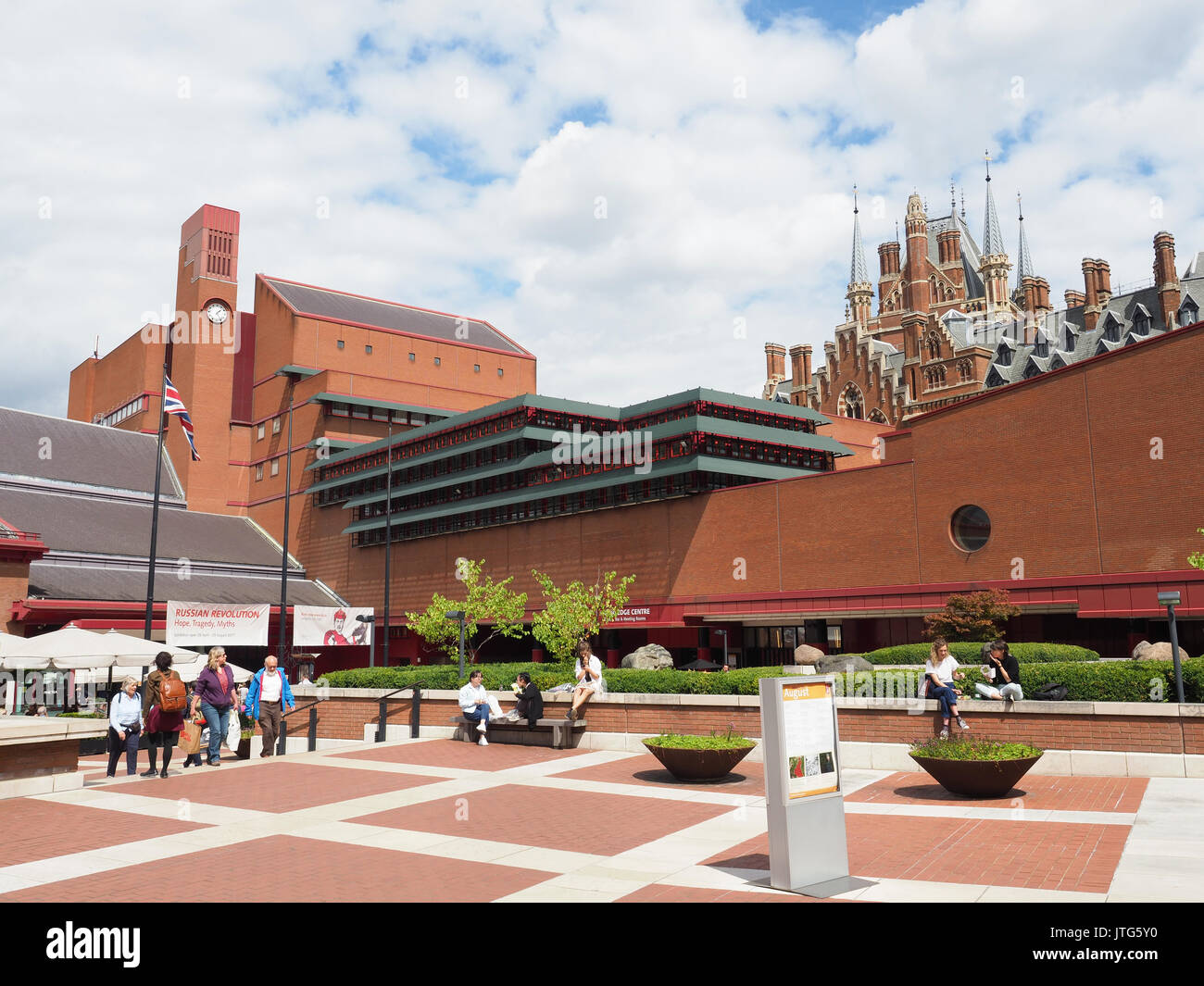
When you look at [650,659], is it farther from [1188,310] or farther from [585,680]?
[1188,310]

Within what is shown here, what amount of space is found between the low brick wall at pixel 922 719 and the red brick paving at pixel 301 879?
7.81m

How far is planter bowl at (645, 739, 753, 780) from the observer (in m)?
13.2

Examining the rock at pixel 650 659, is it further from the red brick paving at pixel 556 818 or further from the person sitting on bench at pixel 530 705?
the red brick paving at pixel 556 818

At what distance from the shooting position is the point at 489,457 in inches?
2067

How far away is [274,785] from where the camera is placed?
1379cm

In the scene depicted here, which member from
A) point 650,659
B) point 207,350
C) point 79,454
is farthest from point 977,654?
point 207,350

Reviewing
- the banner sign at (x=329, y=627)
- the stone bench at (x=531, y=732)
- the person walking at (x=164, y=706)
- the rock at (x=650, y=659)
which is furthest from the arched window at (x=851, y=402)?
the person walking at (x=164, y=706)

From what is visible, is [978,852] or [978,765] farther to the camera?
[978,765]

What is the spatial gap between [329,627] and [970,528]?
3257cm

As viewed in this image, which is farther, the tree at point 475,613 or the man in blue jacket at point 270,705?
the tree at point 475,613

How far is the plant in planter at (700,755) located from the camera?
13211 millimetres

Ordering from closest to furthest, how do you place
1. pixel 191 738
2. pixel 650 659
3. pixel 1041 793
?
pixel 1041 793, pixel 191 738, pixel 650 659

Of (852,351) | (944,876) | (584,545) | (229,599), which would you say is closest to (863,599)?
(584,545)
